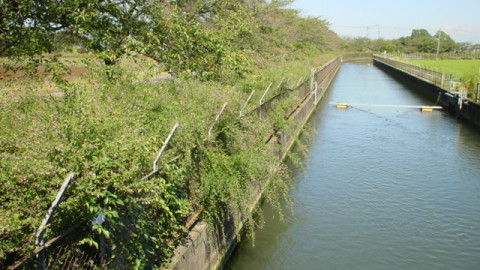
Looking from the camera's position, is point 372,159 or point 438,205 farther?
point 372,159

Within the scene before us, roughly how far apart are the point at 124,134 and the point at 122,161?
1.36 feet

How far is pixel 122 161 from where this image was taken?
3889mm

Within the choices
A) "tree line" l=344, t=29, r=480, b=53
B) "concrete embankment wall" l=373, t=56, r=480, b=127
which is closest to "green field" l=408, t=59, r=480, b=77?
"concrete embankment wall" l=373, t=56, r=480, b=127

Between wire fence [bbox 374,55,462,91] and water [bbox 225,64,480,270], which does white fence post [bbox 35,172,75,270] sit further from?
wire fence [bbox 374,55,462,91]

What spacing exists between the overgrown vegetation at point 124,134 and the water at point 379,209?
1213 mm

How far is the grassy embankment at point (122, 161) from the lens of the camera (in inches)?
132

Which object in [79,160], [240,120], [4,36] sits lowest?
[240,120]

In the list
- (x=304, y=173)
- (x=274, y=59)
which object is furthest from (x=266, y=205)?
(x=274, y=59)

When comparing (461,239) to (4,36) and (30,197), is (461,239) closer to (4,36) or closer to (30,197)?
(30,197)

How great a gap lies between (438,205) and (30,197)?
8.83 metres

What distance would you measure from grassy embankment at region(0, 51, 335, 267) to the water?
1.46 metres

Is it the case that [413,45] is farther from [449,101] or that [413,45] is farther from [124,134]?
[124,134]

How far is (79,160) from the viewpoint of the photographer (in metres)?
3.54

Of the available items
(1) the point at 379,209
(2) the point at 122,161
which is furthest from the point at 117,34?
(1) the point at 379,209
